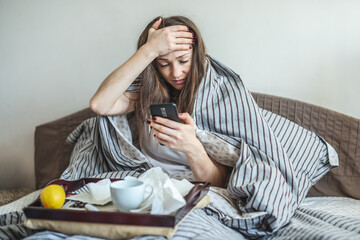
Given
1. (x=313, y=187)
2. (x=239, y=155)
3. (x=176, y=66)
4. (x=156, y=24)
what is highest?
(x=156, y=24)

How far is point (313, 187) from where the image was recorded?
1.54m

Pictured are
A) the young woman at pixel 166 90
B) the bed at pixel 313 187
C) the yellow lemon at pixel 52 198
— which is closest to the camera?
the yellow lemon at pixel 52 198

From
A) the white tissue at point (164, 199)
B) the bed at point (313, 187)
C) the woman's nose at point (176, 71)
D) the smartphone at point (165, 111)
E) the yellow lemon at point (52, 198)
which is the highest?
the woman's nose at point (176, 71)

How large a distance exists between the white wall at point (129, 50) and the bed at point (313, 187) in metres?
0.18

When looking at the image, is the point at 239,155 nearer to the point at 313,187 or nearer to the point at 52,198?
the point at 313,187

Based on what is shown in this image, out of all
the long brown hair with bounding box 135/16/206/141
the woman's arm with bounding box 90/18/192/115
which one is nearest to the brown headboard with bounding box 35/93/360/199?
the long brown hair with bounding box 135/16/206/141

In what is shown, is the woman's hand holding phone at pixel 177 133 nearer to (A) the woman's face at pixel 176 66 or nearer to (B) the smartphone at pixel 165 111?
(B) the smartphone at pixel 165 111

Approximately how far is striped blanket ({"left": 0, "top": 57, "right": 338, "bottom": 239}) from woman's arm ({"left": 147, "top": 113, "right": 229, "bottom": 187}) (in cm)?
7

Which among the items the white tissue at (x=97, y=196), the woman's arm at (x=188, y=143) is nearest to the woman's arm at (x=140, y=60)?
the woman's arm at (x=188, y=143)

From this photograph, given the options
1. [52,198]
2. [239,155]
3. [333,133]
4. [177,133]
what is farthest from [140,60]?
[333,133]

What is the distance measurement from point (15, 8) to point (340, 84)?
178 centimetres

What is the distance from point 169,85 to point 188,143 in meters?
0.41

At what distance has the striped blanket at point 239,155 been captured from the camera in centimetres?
110

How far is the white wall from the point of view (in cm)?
170
